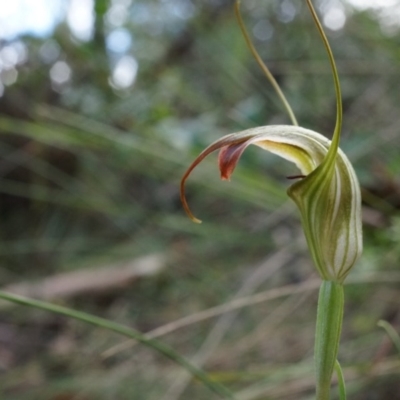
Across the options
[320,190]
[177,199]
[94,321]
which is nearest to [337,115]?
[320,190]

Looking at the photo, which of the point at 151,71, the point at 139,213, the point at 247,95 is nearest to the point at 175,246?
the point at 139,213

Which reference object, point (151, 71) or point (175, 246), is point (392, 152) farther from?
point (151, 71)

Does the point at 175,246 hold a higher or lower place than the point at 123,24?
lower

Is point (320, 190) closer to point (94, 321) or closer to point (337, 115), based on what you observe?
point (337, 115)

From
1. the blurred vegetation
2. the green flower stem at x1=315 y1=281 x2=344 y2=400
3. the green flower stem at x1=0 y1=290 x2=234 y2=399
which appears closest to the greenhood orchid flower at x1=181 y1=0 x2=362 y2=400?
the green flower stem at x1=315 y1=281 x2=344 y2=400

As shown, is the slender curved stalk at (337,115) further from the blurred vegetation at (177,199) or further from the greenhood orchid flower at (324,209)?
the blurred vegetation at (177,199)

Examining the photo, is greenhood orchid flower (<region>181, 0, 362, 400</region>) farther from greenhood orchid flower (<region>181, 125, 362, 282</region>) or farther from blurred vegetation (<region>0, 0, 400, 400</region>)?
blurred vegetation (<region>0, 0, 400, 400</region>)
